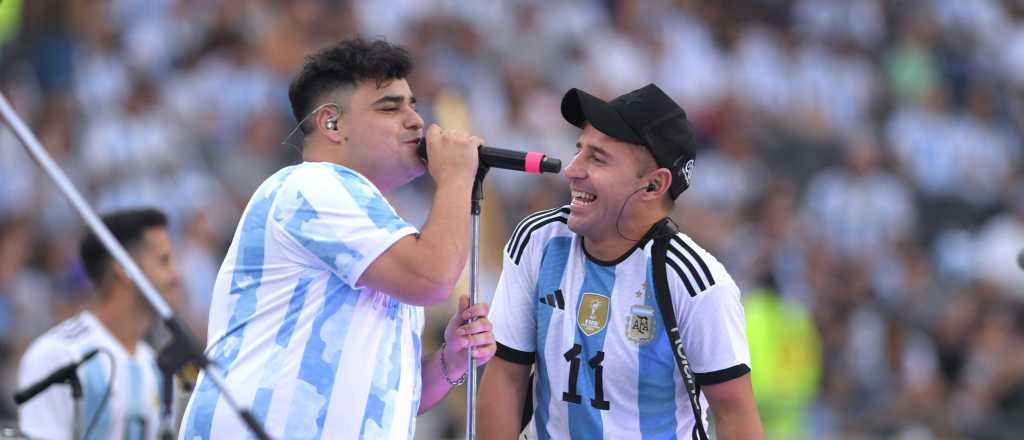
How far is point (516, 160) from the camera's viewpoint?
4.18 meters

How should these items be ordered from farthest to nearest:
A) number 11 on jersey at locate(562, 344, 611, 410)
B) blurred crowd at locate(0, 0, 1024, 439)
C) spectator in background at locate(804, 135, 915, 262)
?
spectator in background at locate(804, 135, 915, 262) < blurred crowd at locate(0, 0, 1024, 439) < number 11 on jersey at locate(562, 344, 611, 410)

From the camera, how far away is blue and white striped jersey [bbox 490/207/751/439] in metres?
4.30

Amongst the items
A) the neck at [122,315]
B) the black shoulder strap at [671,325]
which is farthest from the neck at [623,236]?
the neck at [122,315]

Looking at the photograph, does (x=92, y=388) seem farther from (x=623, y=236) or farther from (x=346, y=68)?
(x=623, y=236)

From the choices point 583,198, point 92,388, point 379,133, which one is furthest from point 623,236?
point 92,388

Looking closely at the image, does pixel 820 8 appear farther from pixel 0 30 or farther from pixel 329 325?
pixel 329 325

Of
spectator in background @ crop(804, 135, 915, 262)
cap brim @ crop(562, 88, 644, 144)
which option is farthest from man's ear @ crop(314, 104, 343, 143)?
spectator in background @ crop(804, 135, 915, 262)

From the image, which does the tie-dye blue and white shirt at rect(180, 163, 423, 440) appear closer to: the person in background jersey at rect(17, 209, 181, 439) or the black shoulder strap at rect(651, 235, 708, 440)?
the black shoulder strap at rect(651, 235, 708, 440)

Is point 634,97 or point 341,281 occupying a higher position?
point 634,97

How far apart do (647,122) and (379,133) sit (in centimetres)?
84

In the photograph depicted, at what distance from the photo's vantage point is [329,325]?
406 cm

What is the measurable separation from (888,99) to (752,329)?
4.65 metres

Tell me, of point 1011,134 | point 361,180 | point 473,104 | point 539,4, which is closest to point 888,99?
point 1011,134

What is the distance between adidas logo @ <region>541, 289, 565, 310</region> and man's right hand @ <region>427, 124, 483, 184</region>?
56 centimetres
